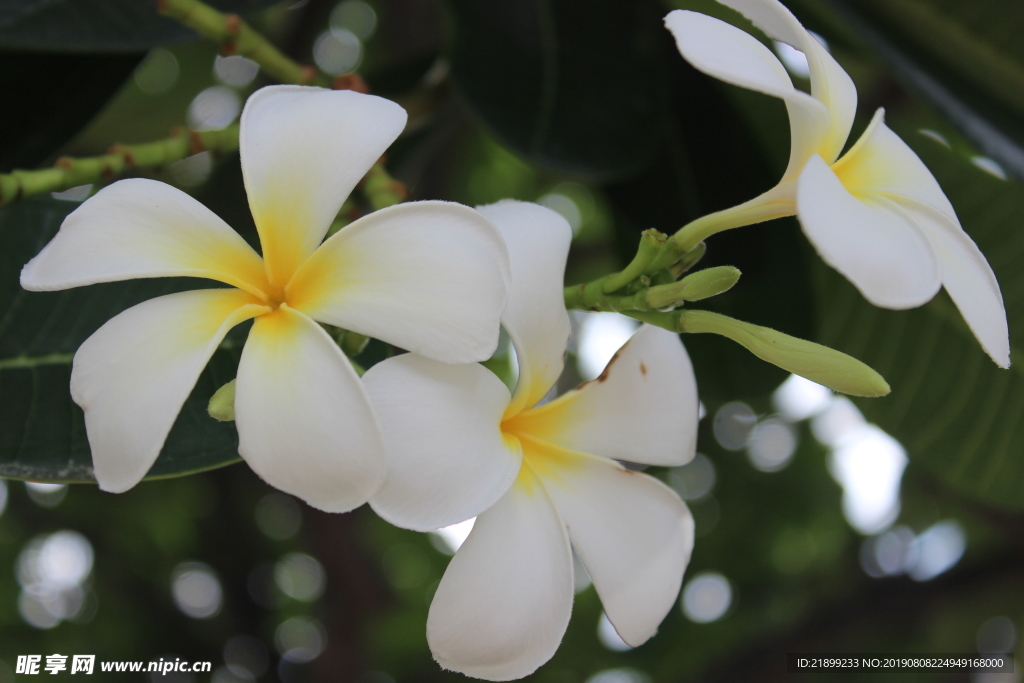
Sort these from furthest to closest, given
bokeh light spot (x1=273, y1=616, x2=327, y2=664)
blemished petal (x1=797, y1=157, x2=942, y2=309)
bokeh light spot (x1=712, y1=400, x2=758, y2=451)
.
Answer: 1. bokeh light spot (x1=273, y1=616, x2=327, y2=664)
2. bokeh light spot (x1=712, y1=400, x2=758, y2=451)
3. blemished petal (x1=797, y1=157, x2=942, y2=309)

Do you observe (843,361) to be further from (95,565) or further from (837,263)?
(95,565)

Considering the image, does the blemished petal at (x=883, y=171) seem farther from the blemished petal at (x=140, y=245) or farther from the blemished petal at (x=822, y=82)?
the blemished petal at (x=140, y=245)

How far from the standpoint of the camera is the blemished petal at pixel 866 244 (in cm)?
41

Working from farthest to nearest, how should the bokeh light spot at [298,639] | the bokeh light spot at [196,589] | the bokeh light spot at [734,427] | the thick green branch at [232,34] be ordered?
the bokeh light spot at [298,639], the bokeh light spot at [196,589], the bokeh light spot at [734,427], the thick green branch at [232,34]

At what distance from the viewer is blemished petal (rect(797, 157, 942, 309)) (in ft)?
1.35

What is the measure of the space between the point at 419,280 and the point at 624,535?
0.28 metres

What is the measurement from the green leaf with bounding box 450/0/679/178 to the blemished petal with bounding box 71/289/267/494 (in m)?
0.63

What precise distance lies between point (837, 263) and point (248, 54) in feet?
2.40

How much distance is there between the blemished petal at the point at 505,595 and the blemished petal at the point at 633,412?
0.25ft

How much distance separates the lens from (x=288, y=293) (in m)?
0.53

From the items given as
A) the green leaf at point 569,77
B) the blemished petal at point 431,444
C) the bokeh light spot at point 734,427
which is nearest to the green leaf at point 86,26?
the green leaf at point 569,77

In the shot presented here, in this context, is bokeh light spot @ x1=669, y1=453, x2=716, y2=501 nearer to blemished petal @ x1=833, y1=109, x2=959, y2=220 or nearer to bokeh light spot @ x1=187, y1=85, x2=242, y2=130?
bokeh light spot @ x1=187, y1=85, x2=242, y2=130

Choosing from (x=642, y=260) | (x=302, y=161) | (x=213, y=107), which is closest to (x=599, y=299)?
(x=642, y=260)

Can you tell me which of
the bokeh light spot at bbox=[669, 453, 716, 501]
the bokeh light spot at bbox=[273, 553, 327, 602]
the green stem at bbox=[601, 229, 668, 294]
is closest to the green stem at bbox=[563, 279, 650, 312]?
the green stem at bbox=[601, 229, 668, 294]
